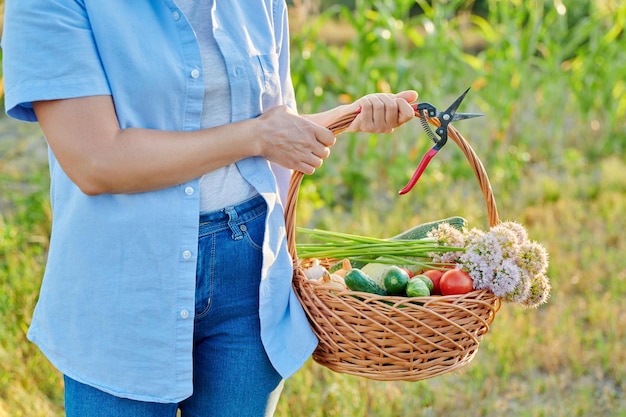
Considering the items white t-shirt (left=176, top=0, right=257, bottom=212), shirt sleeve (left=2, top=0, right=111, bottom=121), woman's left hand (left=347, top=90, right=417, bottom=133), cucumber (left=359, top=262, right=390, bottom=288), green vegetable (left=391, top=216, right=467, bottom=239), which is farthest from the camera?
green vegetable (left=391, top=216, right=467, bottom=239)

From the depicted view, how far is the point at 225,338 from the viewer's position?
145 centimetres

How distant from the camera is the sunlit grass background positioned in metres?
2.75

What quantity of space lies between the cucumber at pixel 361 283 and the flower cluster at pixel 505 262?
6.7 inches

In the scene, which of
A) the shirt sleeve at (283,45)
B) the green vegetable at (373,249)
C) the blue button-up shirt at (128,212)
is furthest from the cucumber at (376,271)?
the shirt sleeve at (283,45)

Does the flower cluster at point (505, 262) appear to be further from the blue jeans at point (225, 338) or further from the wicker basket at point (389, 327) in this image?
the blue jeans at point (225, 338)

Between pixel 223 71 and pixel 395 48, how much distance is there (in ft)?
11.1

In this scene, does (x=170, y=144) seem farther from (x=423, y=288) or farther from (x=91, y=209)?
(x=423, y=288)

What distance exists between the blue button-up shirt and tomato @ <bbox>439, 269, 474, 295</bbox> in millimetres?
339

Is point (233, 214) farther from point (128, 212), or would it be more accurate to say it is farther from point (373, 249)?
point (373, 249)

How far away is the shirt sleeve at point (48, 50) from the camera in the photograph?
118cm

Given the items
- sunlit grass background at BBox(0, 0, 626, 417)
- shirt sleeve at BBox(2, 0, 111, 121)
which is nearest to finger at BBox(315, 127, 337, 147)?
shirt sleeve at BBox(2, 0, 111, 121)

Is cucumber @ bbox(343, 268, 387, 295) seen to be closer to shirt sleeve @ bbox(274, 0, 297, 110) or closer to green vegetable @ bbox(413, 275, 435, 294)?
green vegetable @ bbox(413, 275, 435, 294)

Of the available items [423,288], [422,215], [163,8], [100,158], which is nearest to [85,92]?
[100,158]

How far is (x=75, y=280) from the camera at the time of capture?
133cm
